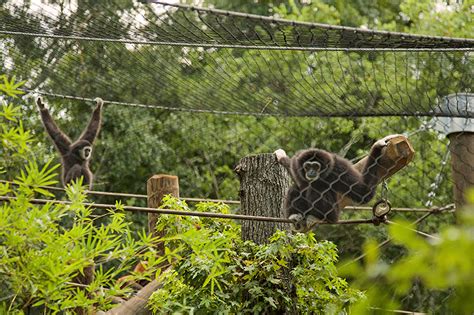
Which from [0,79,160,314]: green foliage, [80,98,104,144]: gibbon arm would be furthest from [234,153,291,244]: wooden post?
[80,98,104,144]: gibbon arm

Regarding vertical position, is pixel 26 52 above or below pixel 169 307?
above

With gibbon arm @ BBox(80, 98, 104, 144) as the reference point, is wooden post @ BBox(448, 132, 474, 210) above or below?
below

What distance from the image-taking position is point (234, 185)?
8477 mm

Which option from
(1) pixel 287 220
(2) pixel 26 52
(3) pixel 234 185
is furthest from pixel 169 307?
(3) pixel 234 185

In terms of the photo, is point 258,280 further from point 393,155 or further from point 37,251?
point 37,251

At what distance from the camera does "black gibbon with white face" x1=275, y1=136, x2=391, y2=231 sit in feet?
9.63

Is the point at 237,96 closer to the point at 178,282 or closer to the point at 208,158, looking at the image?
the point at 178,282

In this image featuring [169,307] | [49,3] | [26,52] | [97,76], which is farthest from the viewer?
[97,76]

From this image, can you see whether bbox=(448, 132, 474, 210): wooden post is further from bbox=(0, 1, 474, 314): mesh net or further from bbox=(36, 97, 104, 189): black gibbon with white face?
bbox=(36, 97, 104, 189): black gibbon with white face

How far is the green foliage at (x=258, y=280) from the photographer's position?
3.19 metres

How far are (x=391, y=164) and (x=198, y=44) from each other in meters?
1.13

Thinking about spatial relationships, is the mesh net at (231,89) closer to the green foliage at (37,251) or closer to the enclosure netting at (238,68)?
the enclosure netting at (238,68)

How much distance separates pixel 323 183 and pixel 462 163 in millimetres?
919

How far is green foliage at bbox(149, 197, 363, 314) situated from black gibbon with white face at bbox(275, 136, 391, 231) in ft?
0.91
